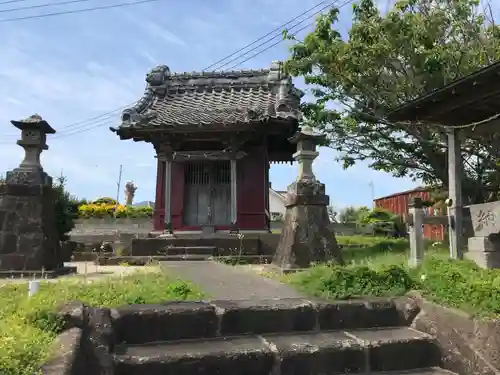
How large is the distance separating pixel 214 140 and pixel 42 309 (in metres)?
11.2

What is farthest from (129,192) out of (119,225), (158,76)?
(158,76)

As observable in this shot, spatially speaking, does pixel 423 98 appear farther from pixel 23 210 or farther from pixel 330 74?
pixel 23 210

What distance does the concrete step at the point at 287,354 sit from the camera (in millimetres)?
3232

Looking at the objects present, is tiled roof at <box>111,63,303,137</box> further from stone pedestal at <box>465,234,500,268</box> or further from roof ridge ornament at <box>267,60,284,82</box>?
stone pedestal at <box>465,234,500,268</box>

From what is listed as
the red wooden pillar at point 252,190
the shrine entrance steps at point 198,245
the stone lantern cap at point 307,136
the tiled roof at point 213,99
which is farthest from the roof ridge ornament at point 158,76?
the stone lantern cap at point 307,136

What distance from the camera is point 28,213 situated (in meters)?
8.52

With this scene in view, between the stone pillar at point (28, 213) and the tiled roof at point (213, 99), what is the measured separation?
15.2 ft

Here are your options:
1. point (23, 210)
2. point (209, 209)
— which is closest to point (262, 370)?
point (23, 210)

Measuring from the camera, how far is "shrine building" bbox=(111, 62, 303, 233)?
13.4 meters

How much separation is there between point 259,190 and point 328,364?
36.9 feet

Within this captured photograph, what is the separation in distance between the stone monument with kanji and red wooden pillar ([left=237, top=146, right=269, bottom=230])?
6.90 m

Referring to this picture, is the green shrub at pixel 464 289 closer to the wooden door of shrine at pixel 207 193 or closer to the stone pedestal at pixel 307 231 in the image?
the stone pedestal at pixel 307 231

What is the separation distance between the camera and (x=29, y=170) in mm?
8609

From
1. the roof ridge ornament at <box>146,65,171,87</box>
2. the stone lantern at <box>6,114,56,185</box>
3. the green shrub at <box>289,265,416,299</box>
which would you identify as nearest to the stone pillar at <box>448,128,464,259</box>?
the green shrub at <box>289,265,416,299</box>
